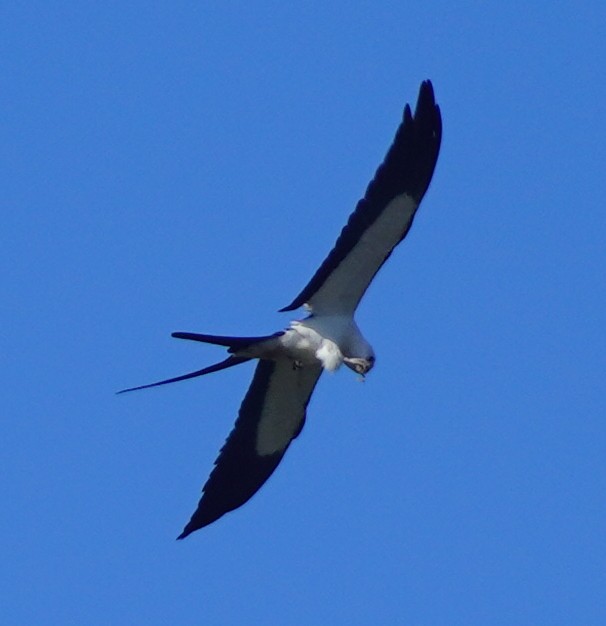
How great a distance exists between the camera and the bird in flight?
41.4 feet

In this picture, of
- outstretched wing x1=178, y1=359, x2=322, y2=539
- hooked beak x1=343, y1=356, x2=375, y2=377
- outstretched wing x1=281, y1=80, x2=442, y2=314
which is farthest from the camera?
outstretched wing x1=178, y1=359, x2=322, y2=539

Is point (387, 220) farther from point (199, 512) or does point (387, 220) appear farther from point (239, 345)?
point (199, 512)

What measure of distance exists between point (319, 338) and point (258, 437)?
116cm

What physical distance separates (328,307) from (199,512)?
197 cm

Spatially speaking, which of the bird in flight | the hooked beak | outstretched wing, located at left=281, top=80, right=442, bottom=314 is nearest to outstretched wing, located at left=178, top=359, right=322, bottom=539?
the bird in flight

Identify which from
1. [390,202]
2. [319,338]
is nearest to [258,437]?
[319,338]

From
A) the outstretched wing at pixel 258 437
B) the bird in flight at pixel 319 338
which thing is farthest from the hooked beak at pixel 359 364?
the outstretched wing at pixel 258 437

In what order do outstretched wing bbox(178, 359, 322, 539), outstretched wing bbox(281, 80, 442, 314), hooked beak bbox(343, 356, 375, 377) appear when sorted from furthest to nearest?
outstretched wing bbox(178, 359, 322, 539), hooked beak bbox(343, 356, 375, 377), outstretched wing bbox(281, 80, 442, 314)

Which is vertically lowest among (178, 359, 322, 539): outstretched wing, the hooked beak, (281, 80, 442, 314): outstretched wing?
the hooked beak

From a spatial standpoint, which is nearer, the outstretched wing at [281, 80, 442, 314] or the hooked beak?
the outstretched wing at [281, 80, 442, 314]

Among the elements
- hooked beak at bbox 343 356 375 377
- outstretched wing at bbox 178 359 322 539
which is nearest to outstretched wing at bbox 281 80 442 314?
hooked beak at bbox 343 356 375 377

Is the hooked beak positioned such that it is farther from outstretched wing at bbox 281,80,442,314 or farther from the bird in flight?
outstretched wing at bbox 281,80,442,314

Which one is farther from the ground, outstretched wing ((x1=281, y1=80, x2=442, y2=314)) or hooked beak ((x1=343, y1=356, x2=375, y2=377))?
outstretched wing ((x1=281, y1=80, x2=442, y2=314))

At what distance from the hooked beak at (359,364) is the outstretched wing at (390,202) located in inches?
22.6
